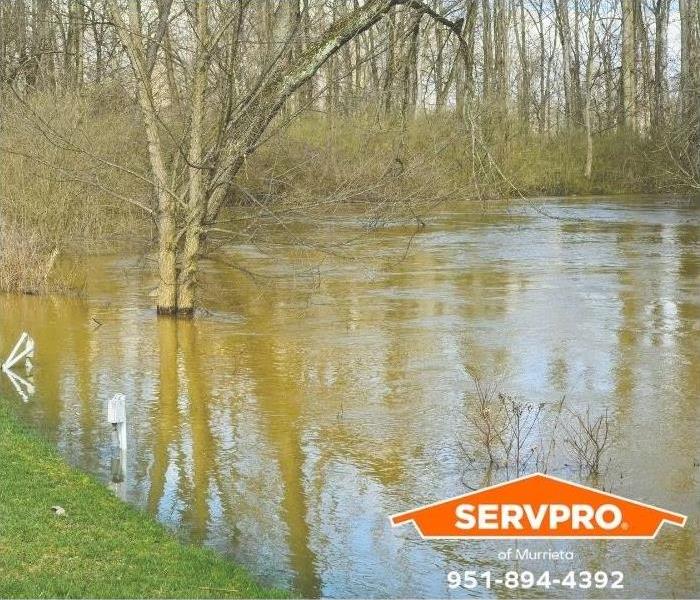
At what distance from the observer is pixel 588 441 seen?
34.8ft

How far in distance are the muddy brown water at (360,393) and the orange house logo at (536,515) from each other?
5.2 inches

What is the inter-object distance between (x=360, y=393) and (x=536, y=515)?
5523 mm

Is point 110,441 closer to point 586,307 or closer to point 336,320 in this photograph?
point 336,320

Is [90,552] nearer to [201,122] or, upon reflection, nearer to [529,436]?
[529,436]

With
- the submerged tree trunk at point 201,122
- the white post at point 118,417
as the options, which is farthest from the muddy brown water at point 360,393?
the submerged tree trunk at point 201,122

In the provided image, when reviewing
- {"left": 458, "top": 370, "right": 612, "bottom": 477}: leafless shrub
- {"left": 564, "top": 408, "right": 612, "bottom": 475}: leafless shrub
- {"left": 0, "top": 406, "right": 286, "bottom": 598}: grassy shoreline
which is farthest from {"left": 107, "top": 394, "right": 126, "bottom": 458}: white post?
{"left": 564, "top": 408, "right": 612, "bottom": 475}: leafless shrub

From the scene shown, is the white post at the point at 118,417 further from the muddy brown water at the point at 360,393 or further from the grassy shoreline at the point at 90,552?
the grassy shoreline at the point at 90,552

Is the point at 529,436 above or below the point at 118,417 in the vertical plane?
below

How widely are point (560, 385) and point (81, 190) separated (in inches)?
542

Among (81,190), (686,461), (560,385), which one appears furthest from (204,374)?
(81,190)

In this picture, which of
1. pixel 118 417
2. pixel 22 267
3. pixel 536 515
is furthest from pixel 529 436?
pixel 22 267

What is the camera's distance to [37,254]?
888 inches

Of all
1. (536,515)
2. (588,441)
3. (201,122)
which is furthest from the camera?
(201,122)

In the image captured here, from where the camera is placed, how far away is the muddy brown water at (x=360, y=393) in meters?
8.62
